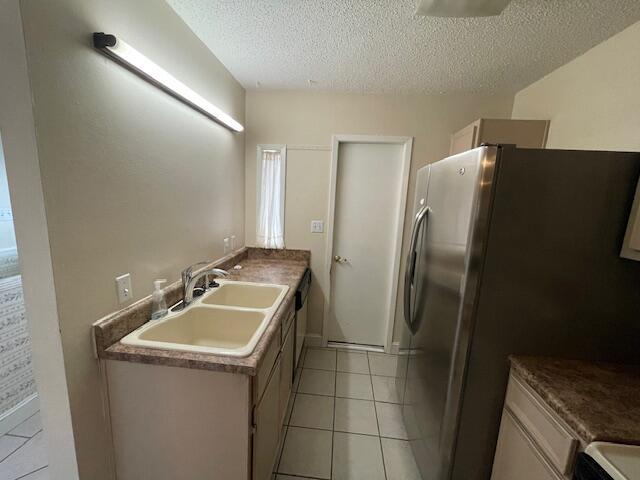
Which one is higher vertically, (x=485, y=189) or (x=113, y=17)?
(x=113, y=17)

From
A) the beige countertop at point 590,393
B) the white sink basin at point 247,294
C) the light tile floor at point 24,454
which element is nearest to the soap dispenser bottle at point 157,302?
the white sink basin at point 247,294

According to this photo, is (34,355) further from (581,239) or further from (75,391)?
(581,239)

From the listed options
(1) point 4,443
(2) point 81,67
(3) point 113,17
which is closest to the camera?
(2) point 81,67

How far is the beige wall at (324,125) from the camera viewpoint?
2328 millimetres

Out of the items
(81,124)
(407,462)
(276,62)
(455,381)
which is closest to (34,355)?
(81,124)

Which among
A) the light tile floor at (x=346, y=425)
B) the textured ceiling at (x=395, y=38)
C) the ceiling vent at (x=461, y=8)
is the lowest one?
the light tile floor at (x=346, y=425)

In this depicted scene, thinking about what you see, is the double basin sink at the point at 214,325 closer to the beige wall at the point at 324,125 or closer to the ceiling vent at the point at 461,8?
the beige wall at the point at 324,125

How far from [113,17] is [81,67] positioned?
287 mm

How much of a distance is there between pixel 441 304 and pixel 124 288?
146 centimetres

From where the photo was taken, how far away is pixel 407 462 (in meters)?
1.59

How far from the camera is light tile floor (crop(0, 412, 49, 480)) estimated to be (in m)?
1.39

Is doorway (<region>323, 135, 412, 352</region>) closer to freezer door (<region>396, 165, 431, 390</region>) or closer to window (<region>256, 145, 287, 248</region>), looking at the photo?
window (<region>256, 145, 287, 248</region>)

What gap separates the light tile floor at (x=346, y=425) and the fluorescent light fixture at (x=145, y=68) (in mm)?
2112

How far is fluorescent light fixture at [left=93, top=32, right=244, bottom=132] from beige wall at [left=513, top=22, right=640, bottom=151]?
7.34 ft
